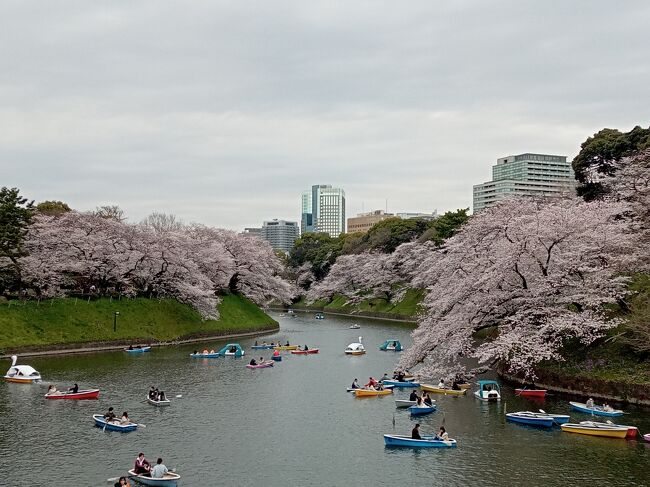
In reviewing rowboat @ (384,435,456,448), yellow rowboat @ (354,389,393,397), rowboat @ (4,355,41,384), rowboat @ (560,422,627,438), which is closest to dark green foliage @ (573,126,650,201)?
yellow rowboat @ (354,389,393,397)

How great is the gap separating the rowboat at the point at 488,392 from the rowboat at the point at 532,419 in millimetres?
4815

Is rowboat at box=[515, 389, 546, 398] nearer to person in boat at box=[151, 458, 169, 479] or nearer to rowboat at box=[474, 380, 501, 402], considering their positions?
rowboat at box=[474, 380, 501, 402]

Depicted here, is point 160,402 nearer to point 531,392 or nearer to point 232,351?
point 531,392

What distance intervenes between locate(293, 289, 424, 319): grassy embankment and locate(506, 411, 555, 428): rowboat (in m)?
62.8

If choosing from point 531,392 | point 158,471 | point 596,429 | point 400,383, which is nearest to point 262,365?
point 400,383

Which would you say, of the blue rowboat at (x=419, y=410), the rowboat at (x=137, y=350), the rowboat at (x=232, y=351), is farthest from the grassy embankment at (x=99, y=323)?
the blue rowboat at (x=419, y=410)

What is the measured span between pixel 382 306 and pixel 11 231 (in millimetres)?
75829

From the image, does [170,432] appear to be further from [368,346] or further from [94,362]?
[368,346]

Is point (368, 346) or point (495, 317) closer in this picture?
point (495, 317)

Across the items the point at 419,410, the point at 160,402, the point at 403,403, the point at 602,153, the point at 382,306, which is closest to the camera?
the point at 419,410

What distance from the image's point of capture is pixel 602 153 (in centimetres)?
7906

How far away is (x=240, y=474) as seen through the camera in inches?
1045

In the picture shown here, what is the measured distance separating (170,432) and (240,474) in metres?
8.39

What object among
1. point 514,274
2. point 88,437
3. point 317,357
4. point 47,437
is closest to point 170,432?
point 88,437
